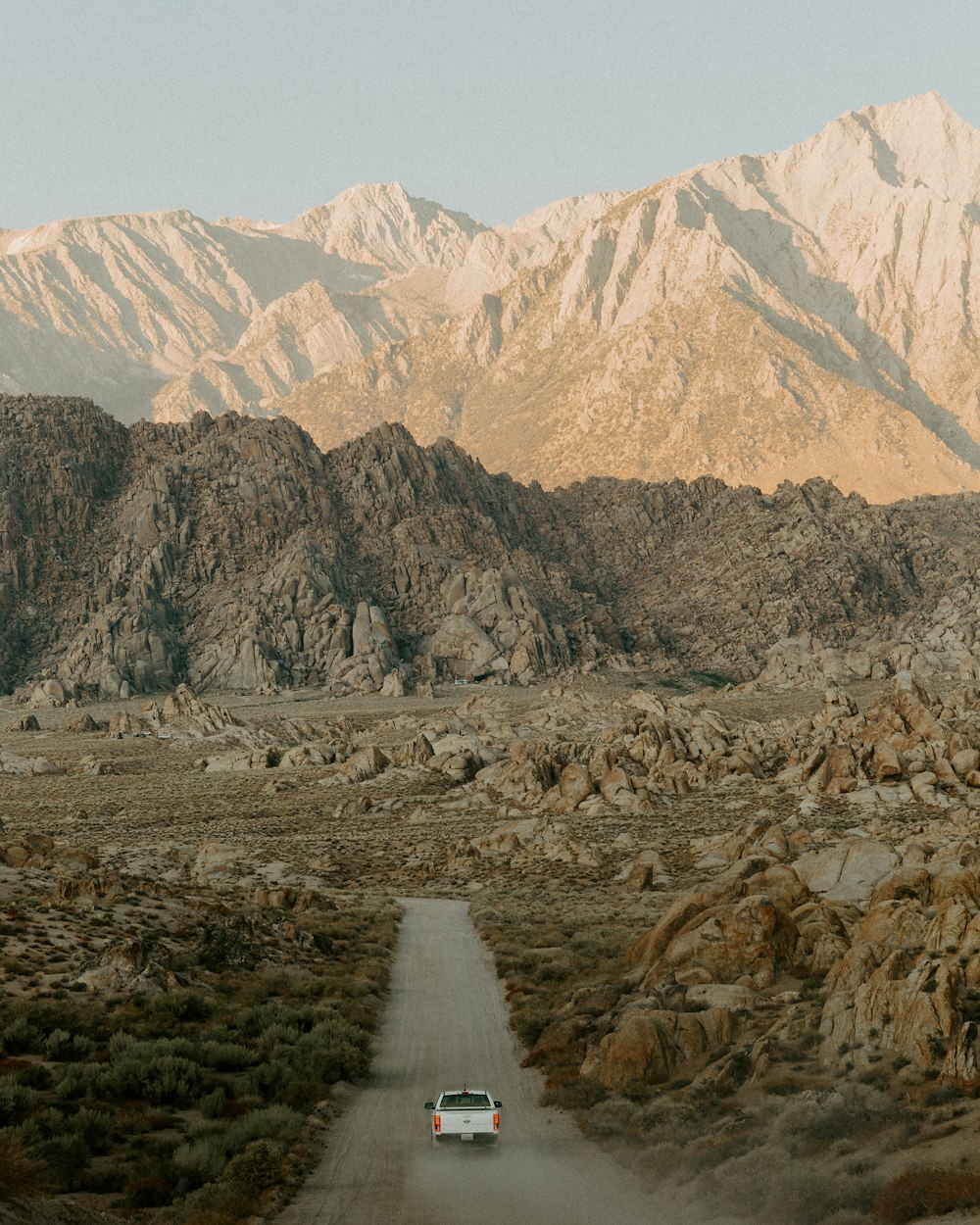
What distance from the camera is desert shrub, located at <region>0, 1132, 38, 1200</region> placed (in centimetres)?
1512

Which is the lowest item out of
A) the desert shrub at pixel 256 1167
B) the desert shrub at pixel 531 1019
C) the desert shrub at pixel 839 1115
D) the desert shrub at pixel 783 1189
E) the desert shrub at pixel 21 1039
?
the desert shrub at pixel 531 1019

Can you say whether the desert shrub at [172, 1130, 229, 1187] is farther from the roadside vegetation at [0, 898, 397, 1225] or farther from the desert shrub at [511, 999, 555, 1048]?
the desert shrub at [511, 999, 555, 1048]

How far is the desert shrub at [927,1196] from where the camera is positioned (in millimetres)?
14133

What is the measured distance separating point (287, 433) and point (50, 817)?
385 ft

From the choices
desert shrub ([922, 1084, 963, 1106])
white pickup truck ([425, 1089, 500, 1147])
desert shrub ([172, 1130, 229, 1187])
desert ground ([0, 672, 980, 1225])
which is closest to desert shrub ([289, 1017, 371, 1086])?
desert ground ([0, 672, 980, 1225])

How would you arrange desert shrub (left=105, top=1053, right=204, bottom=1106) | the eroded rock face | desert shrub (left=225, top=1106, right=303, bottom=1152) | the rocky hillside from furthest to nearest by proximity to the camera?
1. the rocky hillside
2. the eroded rock face
3. desert shrub (left=105, top=1053, right=204, bottom=1106)
4. desert shrub (left=225, top=1106, right=303, bottom=1152)

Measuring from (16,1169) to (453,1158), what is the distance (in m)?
6.67

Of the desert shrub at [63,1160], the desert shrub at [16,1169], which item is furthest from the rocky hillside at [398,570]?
the desert shrub at [16,1169]

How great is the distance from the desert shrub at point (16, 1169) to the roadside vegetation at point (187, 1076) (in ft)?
0.08

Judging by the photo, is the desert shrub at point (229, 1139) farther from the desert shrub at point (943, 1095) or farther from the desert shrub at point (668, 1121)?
the desert shrub at point (943, 1095)

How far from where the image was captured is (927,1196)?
14.4 m

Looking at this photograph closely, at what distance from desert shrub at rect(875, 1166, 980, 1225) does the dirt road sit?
10.8 ft

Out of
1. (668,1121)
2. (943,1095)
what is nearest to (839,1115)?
(943,1095)

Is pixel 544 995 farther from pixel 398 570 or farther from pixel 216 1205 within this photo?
pixel 398 570
